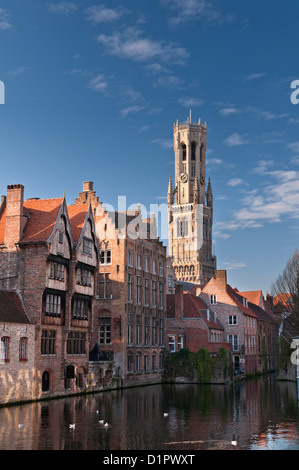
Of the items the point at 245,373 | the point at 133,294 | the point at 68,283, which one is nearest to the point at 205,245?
the point at 245,373

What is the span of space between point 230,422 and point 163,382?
35124 millimetres

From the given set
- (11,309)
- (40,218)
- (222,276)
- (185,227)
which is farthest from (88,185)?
(185,227)

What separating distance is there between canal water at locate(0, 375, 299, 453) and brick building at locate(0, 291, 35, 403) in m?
1.33

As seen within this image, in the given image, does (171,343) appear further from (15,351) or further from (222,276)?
(15,351)

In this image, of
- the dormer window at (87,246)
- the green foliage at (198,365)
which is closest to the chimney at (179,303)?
the green foliage at (198,365)

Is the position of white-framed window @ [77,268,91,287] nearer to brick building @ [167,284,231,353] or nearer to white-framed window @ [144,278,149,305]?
white-framed window @ [144,278,149,305]

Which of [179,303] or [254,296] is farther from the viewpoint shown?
[254,296]

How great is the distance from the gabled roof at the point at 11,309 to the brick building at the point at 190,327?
94.8 ft

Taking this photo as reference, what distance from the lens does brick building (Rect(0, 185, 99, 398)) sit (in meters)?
41.0

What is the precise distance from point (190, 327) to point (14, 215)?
2978 centimetres

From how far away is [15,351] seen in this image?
37.7 metres

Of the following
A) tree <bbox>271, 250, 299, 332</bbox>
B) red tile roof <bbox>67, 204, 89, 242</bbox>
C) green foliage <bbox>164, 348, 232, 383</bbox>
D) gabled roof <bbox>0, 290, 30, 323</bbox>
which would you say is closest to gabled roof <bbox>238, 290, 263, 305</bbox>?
tree <bbox>271, 250, 299, 332</bbox>

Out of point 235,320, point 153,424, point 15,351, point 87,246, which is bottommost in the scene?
point 153,424

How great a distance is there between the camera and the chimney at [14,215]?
139 ft
